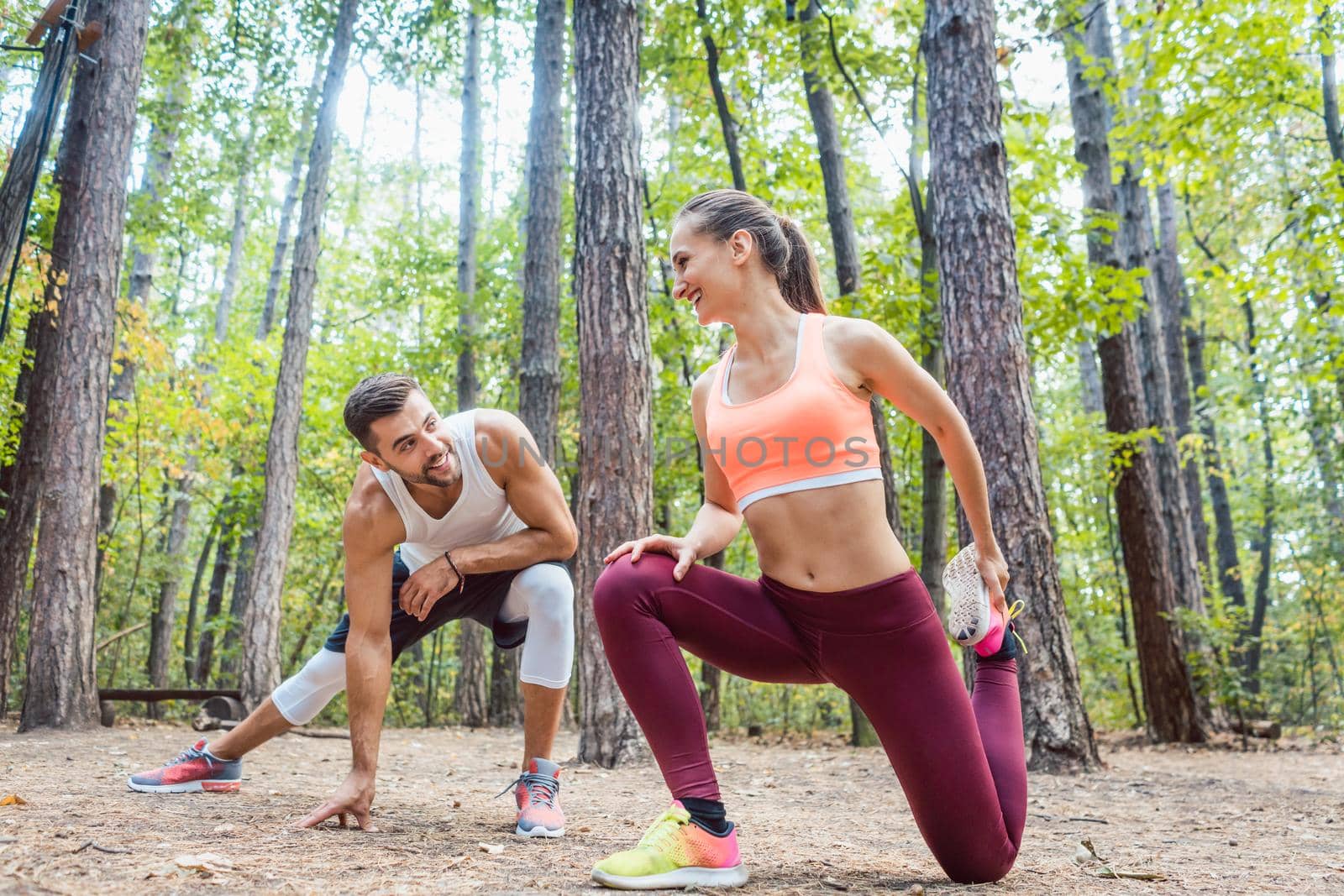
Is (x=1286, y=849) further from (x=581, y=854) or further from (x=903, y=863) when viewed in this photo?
(x=581, y=854)

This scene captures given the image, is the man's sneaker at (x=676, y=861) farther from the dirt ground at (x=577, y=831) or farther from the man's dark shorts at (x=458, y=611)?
the man's dark shorts at (x=458, y=611)

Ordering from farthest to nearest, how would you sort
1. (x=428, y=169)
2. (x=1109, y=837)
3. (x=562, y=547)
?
(x=428, y=169) < (x=1109, y=837) < (x=562, y=547)

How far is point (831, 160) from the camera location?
9.08 meters

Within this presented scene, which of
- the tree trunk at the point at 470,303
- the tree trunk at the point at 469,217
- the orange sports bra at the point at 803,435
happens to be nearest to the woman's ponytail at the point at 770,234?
the orange sports bra at the point at 803,435

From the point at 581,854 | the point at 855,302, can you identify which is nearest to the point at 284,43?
the point at 855,302

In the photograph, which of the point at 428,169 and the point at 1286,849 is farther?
the point at 428,169

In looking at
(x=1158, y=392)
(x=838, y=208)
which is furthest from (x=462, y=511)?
(x=1158, y=392)

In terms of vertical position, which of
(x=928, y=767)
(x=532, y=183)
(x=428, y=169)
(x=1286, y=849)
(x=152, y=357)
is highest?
(x=428, y=169)

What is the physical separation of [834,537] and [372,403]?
145 cm

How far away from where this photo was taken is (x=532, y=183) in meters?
10.2

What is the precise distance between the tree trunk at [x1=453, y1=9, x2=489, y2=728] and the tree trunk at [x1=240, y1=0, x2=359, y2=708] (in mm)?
1904

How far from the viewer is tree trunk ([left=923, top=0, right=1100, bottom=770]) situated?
5496mm

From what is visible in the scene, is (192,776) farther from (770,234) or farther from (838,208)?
(838,208)

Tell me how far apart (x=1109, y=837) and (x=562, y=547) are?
2.26m
